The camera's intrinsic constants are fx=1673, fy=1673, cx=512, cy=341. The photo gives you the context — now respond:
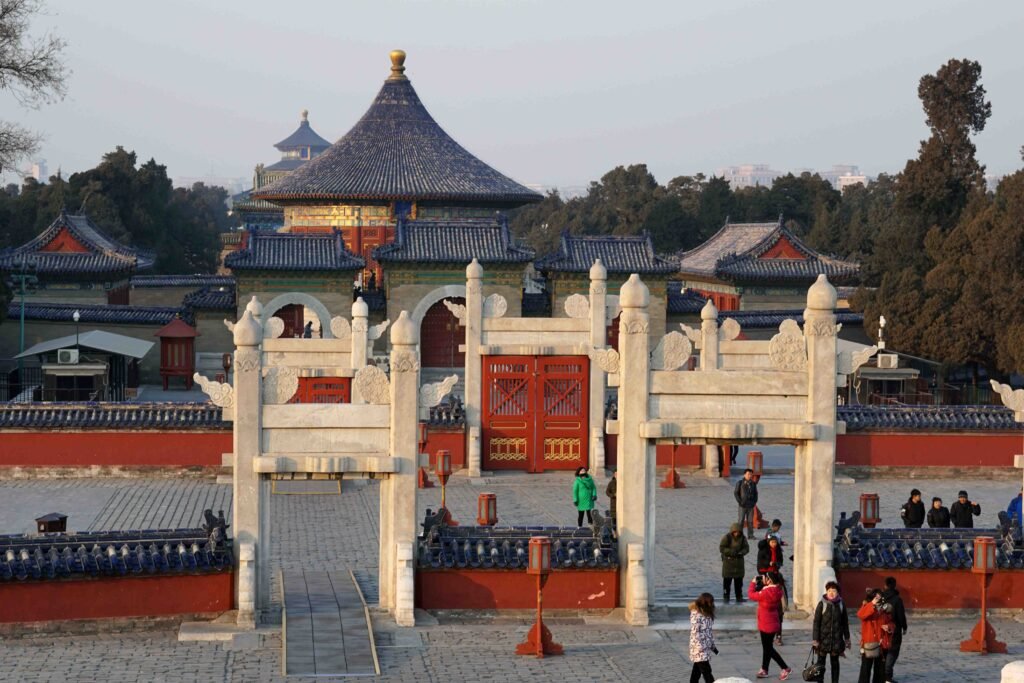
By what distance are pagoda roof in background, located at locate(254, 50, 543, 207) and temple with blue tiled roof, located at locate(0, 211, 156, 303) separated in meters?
5.67

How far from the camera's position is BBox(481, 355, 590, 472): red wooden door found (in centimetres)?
2827

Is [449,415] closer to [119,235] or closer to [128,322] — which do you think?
[128,322]

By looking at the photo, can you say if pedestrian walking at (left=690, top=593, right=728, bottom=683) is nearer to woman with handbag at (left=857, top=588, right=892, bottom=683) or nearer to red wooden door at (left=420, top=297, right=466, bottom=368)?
woman with handbag at (left=857, top=588, right=892, bottom=683)

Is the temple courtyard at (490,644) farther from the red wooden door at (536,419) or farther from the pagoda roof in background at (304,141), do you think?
the pagoda roof in background at (304,141)

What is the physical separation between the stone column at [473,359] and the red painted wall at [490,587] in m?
10.9

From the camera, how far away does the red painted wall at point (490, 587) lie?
17188 millimetres

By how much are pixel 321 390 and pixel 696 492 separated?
627 cm

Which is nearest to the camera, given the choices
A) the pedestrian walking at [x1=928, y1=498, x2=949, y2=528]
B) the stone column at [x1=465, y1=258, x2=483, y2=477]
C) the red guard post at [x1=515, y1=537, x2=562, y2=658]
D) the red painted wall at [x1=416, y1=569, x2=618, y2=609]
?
the red guard post at [x1=515, y1=537, x2=562, y2=658]

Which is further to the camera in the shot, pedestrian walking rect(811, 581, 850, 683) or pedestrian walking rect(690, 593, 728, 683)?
pedestrian walking rect(811, 581, 850, 683)

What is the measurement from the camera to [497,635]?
16641mm

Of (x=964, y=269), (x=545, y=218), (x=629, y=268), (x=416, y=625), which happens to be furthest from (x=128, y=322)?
(x=545, y=218)

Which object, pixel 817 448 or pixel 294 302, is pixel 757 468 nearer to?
pixel 817 448

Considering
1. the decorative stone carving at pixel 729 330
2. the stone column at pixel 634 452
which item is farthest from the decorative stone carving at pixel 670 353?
the decorative stone carving at pixel 729 330

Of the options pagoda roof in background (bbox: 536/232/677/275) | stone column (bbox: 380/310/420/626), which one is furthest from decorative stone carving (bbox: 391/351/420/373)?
pagoda roof in background (bbox: 536/232/677/275)
